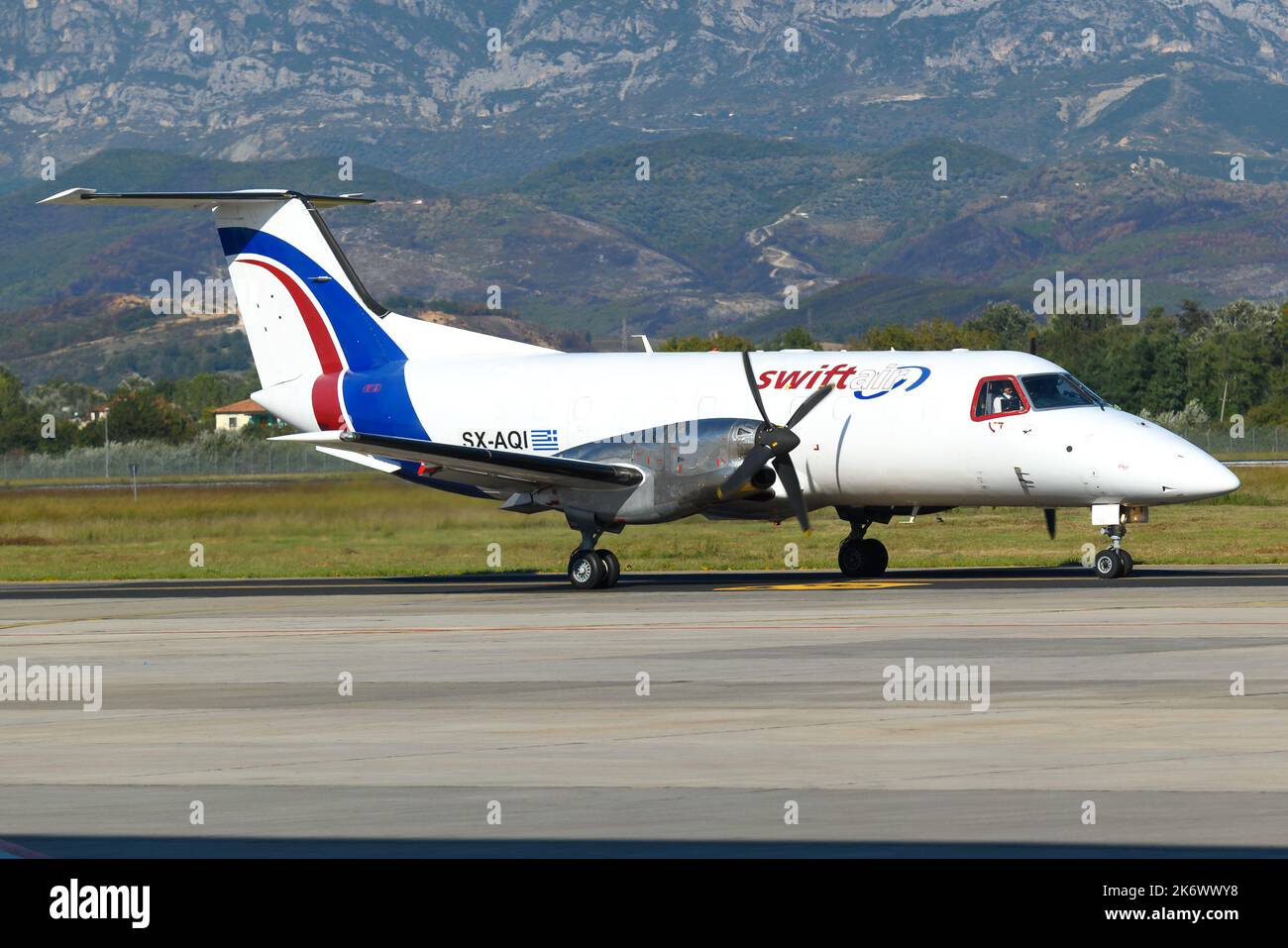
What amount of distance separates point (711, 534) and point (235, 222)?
16.0 m

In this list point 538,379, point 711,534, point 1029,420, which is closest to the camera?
point 1029,420

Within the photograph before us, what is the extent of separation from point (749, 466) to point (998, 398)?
161 inches

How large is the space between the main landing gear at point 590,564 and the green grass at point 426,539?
6.47 m

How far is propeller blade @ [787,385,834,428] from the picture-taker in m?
31.7

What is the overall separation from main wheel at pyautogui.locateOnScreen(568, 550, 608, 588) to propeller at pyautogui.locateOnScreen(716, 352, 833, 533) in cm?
258

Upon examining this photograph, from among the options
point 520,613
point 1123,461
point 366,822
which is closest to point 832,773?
point 366,822

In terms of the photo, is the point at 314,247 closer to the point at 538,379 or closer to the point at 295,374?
the point at 295,374

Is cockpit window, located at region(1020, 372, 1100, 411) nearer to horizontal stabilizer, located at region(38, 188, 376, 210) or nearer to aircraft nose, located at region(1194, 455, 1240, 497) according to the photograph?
aircraft nose, located at region(1194, 455, 1240, 497)

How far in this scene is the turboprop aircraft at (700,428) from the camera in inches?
1201

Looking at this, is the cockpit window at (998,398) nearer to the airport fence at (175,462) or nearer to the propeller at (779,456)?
the propeller at (779,456)
